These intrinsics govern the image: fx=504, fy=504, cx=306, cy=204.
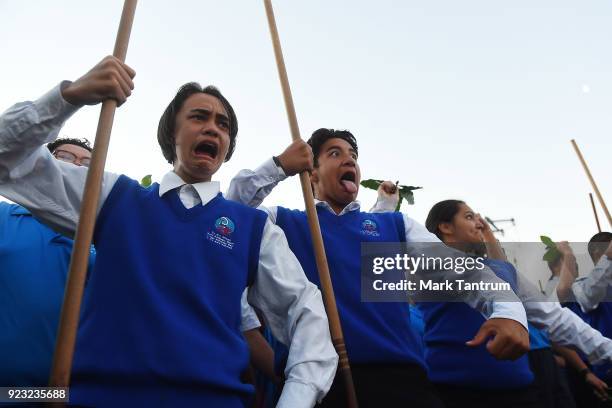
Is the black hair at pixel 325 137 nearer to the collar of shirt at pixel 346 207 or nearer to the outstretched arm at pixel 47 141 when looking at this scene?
the collar of shirt at pixel 346 207

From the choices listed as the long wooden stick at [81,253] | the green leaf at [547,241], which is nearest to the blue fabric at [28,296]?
the long wooden stick at [81,253]

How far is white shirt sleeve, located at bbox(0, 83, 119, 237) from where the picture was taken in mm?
1813

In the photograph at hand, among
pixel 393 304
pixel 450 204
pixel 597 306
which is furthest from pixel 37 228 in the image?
pixel 597 306

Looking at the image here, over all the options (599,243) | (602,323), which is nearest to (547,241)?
(599,243)

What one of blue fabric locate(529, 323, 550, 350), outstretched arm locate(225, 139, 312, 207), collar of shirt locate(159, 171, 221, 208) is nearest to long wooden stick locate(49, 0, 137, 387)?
collar of shirt locate(159, 171, 221, 208)

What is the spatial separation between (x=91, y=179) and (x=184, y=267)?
491 millimetres

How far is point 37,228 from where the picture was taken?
289 cm

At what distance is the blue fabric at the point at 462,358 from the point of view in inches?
143

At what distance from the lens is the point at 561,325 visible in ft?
14.0

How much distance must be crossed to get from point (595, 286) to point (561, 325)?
139cm

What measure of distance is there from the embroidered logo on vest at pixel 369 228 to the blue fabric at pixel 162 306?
1251 mm

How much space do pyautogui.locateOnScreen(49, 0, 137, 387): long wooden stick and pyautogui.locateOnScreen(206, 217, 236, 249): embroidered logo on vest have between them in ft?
1.74

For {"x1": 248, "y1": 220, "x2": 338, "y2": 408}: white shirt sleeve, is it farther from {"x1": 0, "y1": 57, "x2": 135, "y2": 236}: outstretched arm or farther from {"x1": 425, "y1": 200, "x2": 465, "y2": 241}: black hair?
{"x1": 425, "y1": 200, "x2": 465, "y2": 241}: black hair

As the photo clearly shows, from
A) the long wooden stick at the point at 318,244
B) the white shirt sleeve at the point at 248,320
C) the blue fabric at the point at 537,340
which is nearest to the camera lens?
the long wooden stick at the point at 318,244
